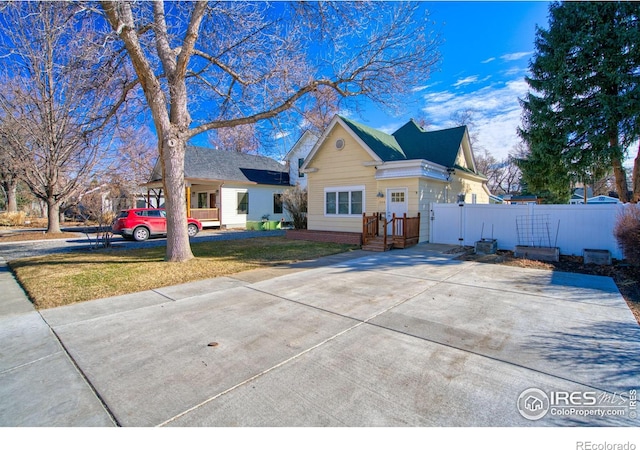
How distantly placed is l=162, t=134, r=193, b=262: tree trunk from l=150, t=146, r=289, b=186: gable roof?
34.3ft

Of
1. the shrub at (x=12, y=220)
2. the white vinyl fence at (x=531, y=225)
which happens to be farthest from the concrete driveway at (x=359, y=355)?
the shrub at (x=12, y=220)

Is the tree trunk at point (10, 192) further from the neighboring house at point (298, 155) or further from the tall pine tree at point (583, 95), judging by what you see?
the tall pine tree at point (583, 95)

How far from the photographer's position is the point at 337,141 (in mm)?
14289

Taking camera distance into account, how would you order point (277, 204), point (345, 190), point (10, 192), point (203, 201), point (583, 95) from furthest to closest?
point (10, 192), point (277, 204), point (203, 201), point (345, 190), point (583, 95)

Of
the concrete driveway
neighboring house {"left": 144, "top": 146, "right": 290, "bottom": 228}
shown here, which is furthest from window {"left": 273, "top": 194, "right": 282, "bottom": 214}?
the concrete driveway

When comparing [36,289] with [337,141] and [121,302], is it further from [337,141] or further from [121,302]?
[337,141]

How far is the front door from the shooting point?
12531 millimetres

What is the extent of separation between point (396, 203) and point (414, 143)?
5729 mm

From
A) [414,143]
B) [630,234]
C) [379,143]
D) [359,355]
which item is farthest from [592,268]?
[414,143]

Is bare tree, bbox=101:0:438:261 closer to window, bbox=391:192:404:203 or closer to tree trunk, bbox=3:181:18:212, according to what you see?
window, bbox=391:192:404:203

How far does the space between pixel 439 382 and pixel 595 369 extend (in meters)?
1.65

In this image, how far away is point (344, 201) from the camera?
14375 millimetres

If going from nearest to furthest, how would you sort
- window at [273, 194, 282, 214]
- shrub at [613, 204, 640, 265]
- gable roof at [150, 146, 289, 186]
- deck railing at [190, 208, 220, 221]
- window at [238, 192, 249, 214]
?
shrub at [613, 204, 640, 265] → deck railing at [190, 208, 220, 221] → gable roof at [150, 146, 289, 186] → window at [238, 192, 249, 214] → window at [273, 194, 282, 214]

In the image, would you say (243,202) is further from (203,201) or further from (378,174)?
(378,174)
